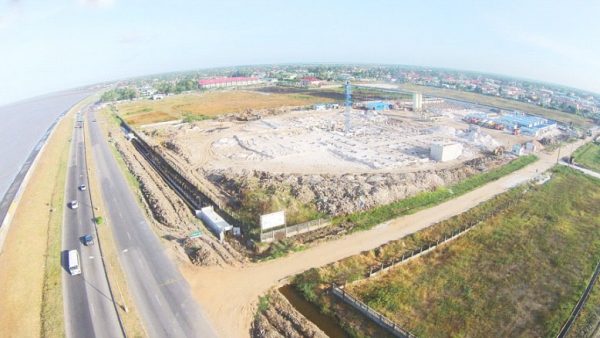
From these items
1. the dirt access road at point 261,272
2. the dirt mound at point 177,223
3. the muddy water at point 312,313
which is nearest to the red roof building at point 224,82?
the dirt mound at point 177,223

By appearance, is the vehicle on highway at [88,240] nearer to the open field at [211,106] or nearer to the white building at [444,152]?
the white building at [444,152]

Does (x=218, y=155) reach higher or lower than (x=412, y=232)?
higher

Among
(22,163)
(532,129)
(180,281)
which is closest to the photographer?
(180,281)

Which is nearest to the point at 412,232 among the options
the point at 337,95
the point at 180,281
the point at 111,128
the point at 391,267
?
the point at 391,267

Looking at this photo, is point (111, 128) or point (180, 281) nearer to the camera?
point (180, 281)

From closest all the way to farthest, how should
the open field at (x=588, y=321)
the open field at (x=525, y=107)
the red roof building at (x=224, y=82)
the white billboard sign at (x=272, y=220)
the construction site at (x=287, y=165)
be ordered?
the open field at (x=588, y=321), the white billboard sign at (x=272, y=220), the construction site at (x=287, y=165), the open field at (x=525, y=107), the red roof building at (x=224, y=82)

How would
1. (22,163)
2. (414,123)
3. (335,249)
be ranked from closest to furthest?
(335,249) < (22,163) < (414,123)

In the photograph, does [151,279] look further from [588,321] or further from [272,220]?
[588,321]

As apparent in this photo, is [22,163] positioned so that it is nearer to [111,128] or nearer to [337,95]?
[111,128]
